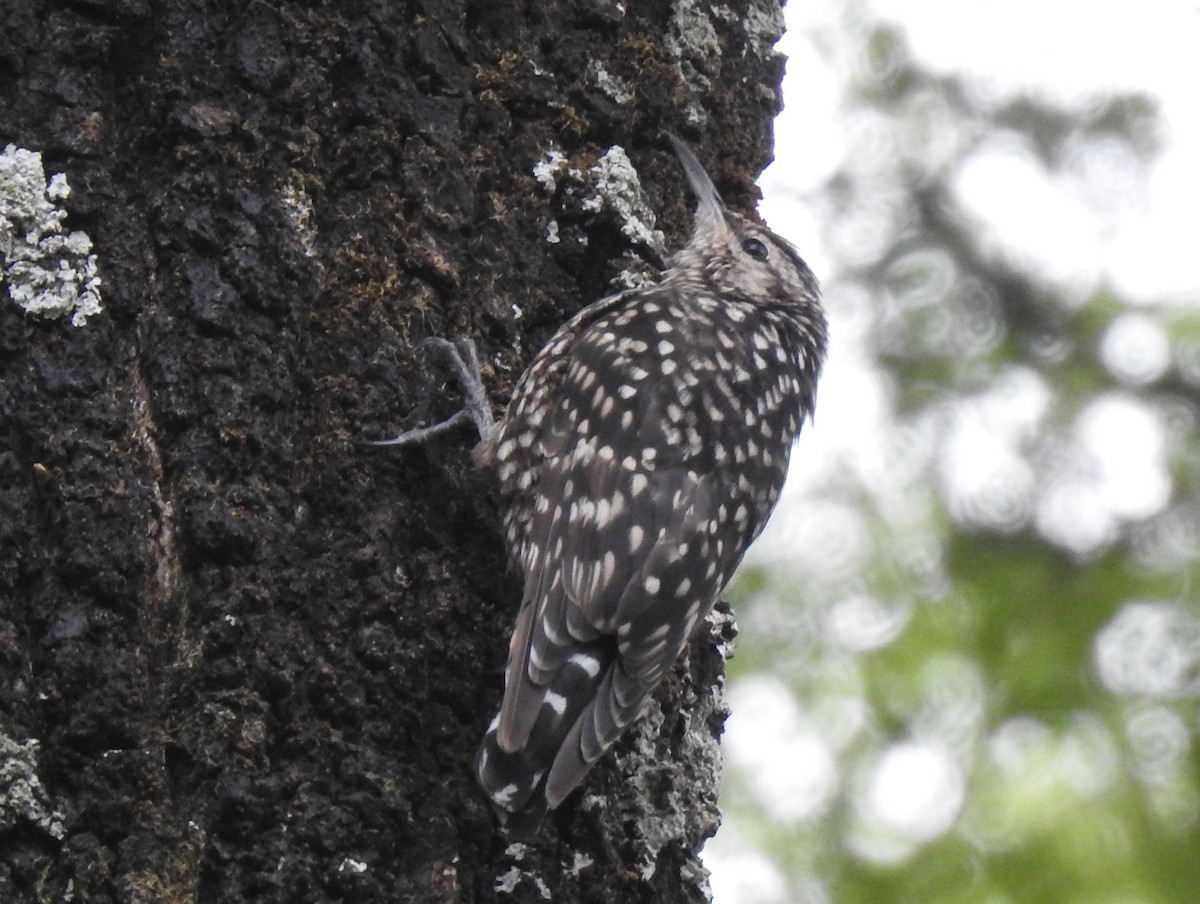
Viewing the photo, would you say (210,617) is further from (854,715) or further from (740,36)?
(854,715)

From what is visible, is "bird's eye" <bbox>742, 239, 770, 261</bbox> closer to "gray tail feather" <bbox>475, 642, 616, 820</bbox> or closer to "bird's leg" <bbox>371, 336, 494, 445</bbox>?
"bird's leg" <bbox>371, 336, 494, 445</bbox>

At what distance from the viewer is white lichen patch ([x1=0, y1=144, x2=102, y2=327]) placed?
2576mm

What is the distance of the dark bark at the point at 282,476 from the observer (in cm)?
238

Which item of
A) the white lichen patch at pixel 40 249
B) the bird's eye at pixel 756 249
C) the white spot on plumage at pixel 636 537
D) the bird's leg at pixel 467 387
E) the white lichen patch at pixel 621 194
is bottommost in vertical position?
the white lichen patch at pixel 40 249

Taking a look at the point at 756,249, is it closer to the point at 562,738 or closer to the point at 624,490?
the point at 624,490

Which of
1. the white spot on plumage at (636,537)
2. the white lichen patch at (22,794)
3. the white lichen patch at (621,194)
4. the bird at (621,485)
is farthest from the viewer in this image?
the white lichen patch at (621,194)

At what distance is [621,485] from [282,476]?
0.84m

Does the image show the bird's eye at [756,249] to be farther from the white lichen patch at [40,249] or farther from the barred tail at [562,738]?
the white lichen patch at [40,249]

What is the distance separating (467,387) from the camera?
306 centimetres

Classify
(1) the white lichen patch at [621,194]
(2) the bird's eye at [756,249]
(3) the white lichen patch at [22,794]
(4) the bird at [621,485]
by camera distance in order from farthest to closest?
(2) the bird's eye at [756,249] → (1) the white lichen patch at [621,194] → (4) the bird at [621,485] → (3) the white lichen patch at [22,794]

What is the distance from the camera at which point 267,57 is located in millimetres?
2895

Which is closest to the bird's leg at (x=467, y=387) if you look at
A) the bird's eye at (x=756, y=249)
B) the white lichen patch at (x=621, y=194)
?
the white lichen patch at (x=621, y=194)

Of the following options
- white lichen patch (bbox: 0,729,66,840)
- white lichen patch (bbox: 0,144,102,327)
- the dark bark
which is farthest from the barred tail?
white lichen patch (bbox: 0,144,102,327)

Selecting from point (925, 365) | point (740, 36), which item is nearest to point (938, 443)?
point (925, 365)
